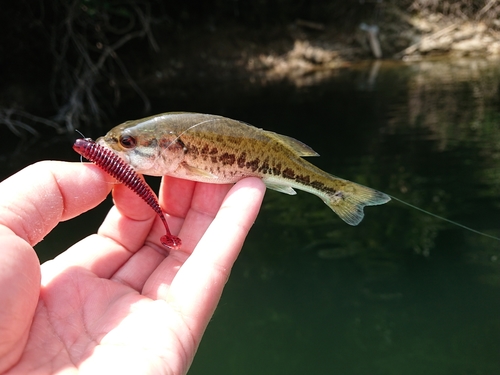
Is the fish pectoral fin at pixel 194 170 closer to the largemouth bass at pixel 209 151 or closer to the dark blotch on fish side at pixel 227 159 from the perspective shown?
the largemouth bass at pixel 209 151

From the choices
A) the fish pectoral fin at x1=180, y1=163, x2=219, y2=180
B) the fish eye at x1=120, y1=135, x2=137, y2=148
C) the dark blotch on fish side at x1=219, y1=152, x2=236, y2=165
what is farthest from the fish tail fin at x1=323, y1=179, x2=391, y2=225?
the fish eye at x1=120, y1=135, x2=137, y2=148

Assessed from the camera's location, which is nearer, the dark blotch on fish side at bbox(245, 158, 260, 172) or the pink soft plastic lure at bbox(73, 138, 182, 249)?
the pink soft plastic lure at bbox(73, 138, 182, 249)

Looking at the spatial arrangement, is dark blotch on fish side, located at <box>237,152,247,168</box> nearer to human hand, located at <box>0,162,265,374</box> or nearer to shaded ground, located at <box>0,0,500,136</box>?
human hand, located at <box>0,162,265,374</box>

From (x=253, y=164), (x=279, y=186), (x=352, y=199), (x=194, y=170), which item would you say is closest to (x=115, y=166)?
(x=194, y=170)

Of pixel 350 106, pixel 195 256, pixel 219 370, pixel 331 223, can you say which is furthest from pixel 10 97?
pixel 195 256

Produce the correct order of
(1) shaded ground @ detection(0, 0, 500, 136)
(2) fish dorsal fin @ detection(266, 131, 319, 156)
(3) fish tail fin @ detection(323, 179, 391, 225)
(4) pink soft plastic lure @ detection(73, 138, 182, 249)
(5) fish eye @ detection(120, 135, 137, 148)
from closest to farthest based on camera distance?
(4) pink soft plastic lure @ detection(73, 138, 182, 249) → (5) fish eye @ detection(120, 135, 137, 148) → (2) fish dorsal fin @ detection(266, 131, 319, 156) → (3) fish tail fin @ detection(323, 179, 391, 225) → (1) shaded ground @ detection(0, 0, 500, 136)

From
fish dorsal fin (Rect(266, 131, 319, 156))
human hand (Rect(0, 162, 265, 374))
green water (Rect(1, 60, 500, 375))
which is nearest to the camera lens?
human hand (Rect(0, 162, 265, 374))
